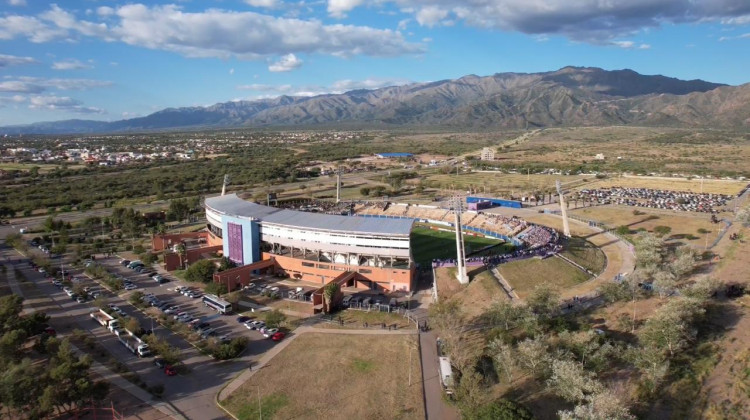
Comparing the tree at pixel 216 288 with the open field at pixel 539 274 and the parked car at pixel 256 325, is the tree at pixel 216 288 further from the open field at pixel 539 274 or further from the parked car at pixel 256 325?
the open field at pixel 539 274

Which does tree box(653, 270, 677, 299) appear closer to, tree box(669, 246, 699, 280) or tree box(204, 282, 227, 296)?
tree box(669, 246, 699, 280)

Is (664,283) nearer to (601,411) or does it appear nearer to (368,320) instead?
(601,411)

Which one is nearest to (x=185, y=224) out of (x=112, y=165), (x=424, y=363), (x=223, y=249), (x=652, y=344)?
(x=223, y=249)

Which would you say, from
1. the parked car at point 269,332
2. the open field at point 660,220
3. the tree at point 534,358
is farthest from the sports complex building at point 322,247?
the open field at point 660,220

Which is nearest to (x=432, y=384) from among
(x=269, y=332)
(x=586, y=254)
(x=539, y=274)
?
(x=269, y=332)

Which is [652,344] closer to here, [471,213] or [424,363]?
[424,363]
